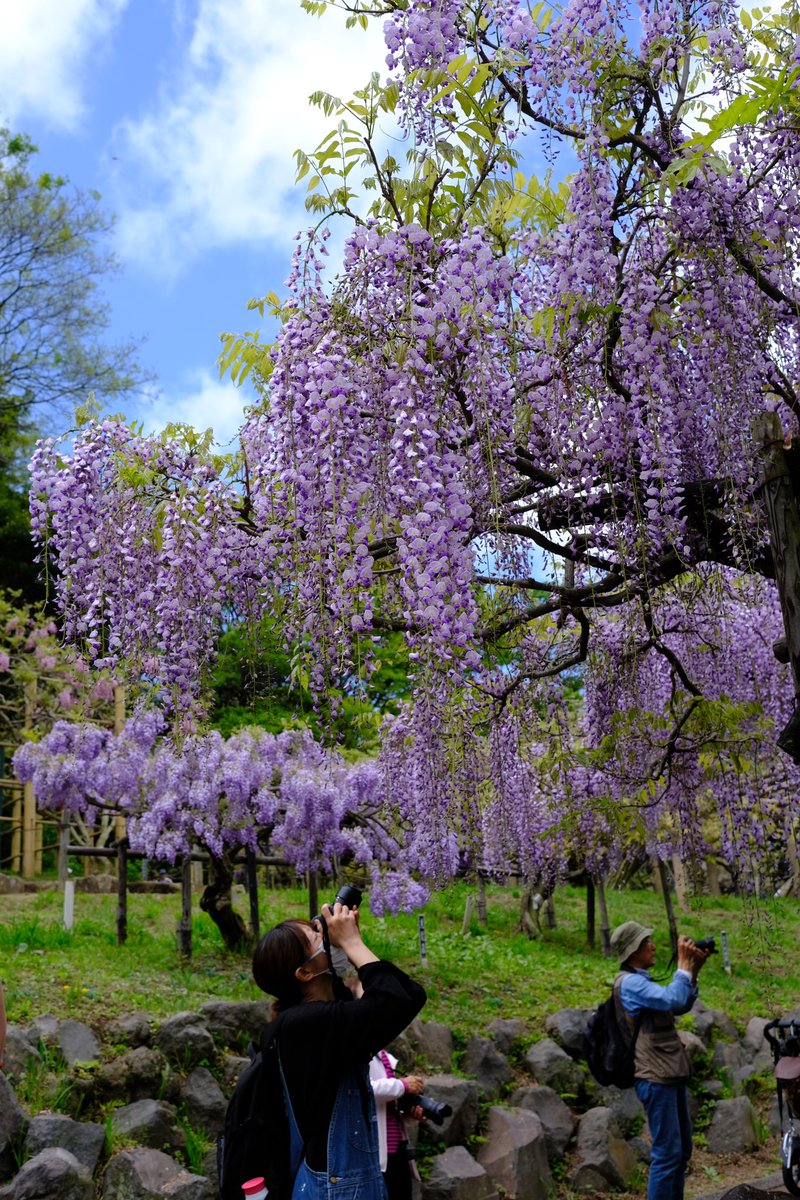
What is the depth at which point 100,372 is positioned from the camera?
1833cm

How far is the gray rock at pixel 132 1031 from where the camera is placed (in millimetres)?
5625

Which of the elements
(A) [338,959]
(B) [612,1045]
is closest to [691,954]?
(B) [612,1045]

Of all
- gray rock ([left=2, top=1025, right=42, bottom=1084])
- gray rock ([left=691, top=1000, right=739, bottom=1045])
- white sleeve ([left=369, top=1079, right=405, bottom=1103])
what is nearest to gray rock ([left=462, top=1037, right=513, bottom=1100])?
gray rock ([left=691, top=1000, right=739, bottom=1045])

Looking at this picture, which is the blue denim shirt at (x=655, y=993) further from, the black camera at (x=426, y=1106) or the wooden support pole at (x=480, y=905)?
the wooden support pole at (x=480, y=905)

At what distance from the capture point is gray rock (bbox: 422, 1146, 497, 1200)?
17.2 feet

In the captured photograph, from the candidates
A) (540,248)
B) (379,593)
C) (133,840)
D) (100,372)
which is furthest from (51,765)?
(100,372)

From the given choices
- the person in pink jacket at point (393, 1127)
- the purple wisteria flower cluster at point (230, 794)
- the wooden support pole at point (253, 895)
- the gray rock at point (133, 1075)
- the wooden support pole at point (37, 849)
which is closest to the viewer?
the person in pink jacket at point (393, 1127)

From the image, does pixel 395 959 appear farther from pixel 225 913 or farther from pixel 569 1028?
pixel 569 1028

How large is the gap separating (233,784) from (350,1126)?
6.68 metres

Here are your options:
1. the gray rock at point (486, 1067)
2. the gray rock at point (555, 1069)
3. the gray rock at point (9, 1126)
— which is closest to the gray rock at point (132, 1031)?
the gray rock at point (9, 1126)

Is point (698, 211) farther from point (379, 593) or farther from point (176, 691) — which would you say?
point (176, 691)

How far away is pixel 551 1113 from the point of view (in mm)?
6406

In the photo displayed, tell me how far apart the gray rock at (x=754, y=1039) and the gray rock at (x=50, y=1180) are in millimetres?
5515

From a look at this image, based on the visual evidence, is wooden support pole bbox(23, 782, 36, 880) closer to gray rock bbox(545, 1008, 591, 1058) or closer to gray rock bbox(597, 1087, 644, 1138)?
gray rock bbox(545, 1008, 591, 1058)
